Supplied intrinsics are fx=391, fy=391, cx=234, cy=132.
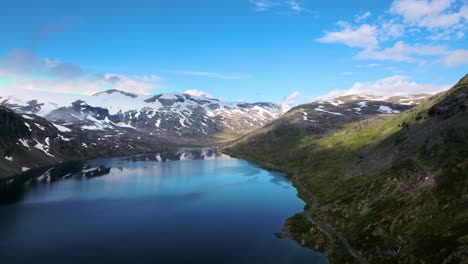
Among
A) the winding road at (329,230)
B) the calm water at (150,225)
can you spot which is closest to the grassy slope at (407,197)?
the winding road at (329,230)

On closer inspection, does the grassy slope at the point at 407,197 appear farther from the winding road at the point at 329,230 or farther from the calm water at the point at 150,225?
the calm water at the point at 150,225

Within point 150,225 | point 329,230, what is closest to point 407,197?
point 329,230

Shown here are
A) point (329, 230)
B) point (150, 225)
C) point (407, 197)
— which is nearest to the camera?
point (407, 197)

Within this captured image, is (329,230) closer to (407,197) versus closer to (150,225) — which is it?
(407,197)

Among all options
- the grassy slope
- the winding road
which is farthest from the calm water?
the grassy slope

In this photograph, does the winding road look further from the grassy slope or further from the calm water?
the calm water

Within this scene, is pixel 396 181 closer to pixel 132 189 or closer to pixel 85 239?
pixel 85 239

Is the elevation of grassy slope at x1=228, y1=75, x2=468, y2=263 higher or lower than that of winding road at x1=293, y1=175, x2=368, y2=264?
higher
